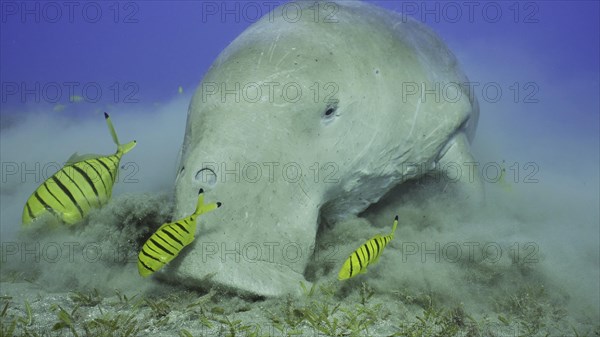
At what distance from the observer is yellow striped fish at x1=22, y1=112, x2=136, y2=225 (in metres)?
3.20

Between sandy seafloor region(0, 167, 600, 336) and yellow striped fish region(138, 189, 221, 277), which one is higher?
yellow striped fish region(138, 189, 221, 277)

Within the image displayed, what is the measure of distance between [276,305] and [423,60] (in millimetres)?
3009

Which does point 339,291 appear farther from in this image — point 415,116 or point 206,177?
point 415,116

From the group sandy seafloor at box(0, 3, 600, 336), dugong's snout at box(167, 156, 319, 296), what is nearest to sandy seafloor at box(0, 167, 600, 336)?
sandy seafloor at box(0, 3, 600, 336)

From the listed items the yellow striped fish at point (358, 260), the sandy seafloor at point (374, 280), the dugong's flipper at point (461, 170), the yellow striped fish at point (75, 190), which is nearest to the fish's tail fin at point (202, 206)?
the sandy seafloor at point (374, 280)

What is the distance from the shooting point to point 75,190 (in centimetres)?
324

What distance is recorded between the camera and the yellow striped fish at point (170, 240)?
2.57 meters

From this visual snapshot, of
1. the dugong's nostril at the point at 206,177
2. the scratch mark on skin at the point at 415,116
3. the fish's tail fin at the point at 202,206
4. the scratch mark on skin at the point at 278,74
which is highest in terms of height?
the scratch mark on skin at the point at 278,74

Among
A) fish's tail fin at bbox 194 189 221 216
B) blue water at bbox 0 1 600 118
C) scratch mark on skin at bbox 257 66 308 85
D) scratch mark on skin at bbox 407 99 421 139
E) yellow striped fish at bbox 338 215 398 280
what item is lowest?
yellow striped fish at bbox 338 215 398 280

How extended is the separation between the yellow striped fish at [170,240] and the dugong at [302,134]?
90 mm

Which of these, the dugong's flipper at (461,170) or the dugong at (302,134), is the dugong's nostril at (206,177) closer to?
the dugong at (302,134)

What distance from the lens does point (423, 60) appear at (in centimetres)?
436

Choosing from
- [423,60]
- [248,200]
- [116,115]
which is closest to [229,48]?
[248,200]

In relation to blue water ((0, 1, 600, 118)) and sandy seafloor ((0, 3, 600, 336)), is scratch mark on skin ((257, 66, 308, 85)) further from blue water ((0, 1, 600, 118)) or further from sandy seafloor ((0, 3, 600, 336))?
blue water ((0, 1, 600, 118))
